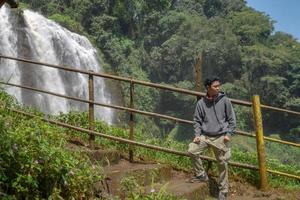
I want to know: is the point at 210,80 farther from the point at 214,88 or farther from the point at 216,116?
the point at 216,116

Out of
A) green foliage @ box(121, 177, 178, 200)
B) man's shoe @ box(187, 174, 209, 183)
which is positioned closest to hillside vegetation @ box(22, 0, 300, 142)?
man's shoe @ box(187, 174, 209, 183)

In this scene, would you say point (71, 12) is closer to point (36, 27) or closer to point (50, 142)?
point (36, 27)

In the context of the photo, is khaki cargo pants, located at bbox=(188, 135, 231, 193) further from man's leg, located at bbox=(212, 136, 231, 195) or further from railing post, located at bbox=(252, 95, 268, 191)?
railing post, located at bbox=(252, 95, 268, 191)

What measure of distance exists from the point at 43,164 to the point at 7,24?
15.1 metres

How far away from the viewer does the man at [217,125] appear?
17.6 ft

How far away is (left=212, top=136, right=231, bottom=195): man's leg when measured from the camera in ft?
17.6

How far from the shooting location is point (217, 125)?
5.39 meters

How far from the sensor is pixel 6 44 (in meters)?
17.8

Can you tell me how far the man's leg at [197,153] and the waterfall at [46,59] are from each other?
11.4 metres

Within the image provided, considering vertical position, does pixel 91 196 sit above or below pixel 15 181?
below

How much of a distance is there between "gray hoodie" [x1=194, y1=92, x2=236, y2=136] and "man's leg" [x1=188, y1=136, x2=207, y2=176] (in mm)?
127

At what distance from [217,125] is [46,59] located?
1473 cm

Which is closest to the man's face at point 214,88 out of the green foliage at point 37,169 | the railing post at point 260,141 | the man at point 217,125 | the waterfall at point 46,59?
the man at point 217,125

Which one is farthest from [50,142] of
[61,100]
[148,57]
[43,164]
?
[148,57]
